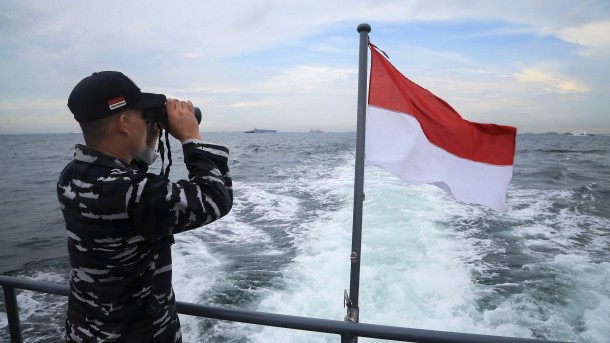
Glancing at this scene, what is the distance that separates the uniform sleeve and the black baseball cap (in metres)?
0.26

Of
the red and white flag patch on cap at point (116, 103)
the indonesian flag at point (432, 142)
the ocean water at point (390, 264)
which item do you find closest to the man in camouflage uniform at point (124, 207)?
the red and white flag patch on cap at point (116, 103)

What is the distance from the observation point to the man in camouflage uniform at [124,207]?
1.19 m

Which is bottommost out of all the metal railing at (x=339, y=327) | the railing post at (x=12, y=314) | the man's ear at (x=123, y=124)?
the railing post at (x=12, y=314)

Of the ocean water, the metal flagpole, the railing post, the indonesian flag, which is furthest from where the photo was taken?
the ocean water

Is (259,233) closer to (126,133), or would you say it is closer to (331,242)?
(331,242)

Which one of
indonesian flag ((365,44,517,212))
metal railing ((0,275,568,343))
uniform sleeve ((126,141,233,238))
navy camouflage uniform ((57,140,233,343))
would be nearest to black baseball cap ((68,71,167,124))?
navy camouflage uniform ((57,140,233,343))

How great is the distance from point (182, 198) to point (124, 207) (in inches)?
7.2

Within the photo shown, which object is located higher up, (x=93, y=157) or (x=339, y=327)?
(x=93, y=157)

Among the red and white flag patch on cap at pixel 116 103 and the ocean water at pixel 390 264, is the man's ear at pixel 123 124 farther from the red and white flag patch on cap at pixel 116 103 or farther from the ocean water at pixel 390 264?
the ocean water at pixel 390 264

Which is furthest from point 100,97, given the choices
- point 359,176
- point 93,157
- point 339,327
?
point 359,176

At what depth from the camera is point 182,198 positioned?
1185 mm

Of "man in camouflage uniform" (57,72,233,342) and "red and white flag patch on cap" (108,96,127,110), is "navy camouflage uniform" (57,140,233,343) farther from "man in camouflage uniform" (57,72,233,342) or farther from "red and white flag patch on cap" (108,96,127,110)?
"red and white flag patch on cap" (108,96,127,110)

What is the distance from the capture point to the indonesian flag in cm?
272

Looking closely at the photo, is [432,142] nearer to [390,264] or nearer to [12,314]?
[12,314]
